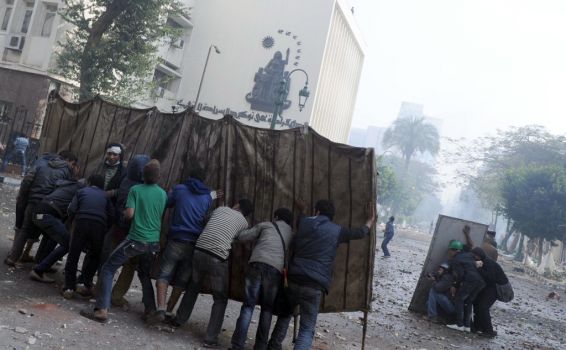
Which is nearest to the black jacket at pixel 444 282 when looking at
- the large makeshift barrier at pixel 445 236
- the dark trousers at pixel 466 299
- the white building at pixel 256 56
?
the dark trousers at pixel 466 299

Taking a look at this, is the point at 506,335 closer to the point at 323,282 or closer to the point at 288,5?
the point at 323,282

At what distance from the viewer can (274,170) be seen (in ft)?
22.3

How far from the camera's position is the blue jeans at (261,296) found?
583cm

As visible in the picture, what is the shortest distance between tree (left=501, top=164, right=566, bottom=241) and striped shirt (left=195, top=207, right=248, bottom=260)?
3516 cm

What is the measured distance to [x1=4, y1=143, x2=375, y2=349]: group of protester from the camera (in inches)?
228

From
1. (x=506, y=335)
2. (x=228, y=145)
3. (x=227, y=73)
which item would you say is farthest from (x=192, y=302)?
(x=227, y=73)

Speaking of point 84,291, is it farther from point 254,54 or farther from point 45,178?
point 254,54

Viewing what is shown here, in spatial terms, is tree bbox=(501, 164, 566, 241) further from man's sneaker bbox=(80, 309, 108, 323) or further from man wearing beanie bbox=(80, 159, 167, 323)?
man's sneaker bbox=(80, 309, 108, 323)

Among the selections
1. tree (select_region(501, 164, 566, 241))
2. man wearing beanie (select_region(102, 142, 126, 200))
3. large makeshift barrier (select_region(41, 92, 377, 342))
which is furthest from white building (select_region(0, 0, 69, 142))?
tree (select_region(501, 164, 566, 241))

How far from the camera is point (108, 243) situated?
6.66 metres

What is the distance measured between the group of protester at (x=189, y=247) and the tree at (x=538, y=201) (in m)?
35.0

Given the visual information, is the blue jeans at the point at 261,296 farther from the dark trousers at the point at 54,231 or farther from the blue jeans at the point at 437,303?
the blue jeans at the point at 437,303

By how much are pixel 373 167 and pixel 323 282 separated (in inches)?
62.0

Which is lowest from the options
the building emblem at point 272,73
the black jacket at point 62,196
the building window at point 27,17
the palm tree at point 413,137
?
the black jacket at point 62,196
